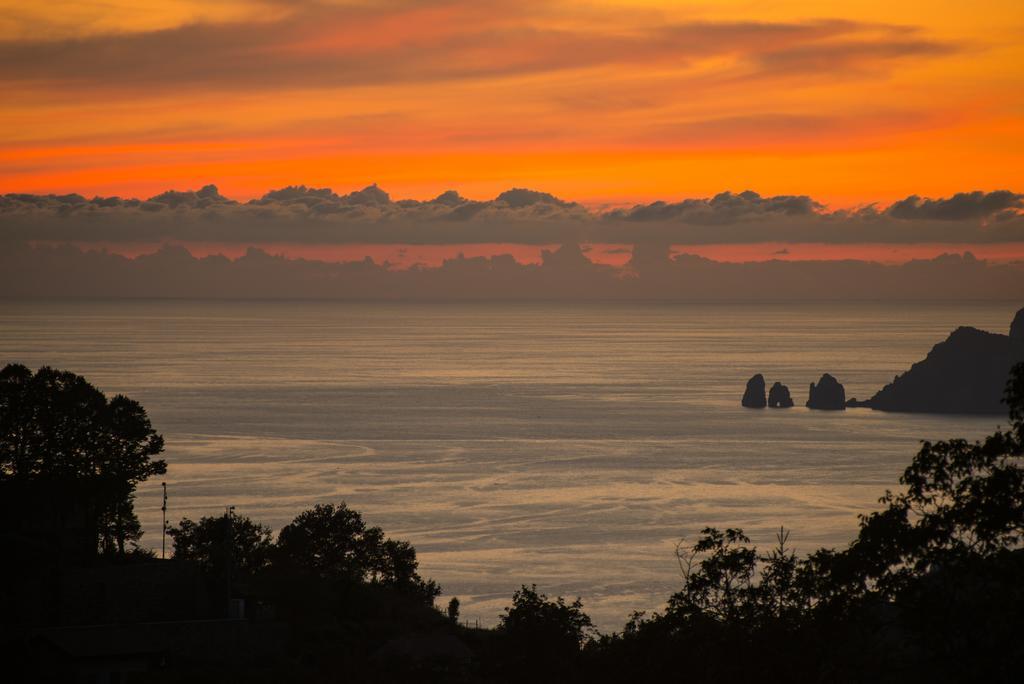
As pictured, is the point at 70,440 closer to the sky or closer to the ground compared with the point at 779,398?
closer to the ground

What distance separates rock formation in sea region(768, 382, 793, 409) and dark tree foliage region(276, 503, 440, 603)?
122m

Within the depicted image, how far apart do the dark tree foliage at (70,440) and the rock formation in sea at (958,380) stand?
140 metres

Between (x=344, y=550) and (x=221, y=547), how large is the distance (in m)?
5.40

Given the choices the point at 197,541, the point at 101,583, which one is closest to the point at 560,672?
the point at 101,583

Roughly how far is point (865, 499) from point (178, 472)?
2275 inches

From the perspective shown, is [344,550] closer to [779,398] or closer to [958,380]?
[779,398]

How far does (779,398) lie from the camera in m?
172

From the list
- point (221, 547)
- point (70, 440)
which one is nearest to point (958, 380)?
point (221, 547)

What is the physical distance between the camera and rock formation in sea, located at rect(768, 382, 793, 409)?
17100 cm

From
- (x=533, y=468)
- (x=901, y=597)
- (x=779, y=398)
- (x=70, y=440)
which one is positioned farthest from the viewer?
(x=779, y=398)

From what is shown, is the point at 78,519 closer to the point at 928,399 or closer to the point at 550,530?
the point at 550,530

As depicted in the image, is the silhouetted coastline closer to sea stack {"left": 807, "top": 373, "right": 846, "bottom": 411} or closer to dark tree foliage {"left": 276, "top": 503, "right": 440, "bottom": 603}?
dark tree foliage {"left": 276, "top": 503, "right": 440, "bottom": 603}

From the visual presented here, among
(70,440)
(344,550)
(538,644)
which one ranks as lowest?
(538,644)

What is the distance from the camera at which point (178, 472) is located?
105m
